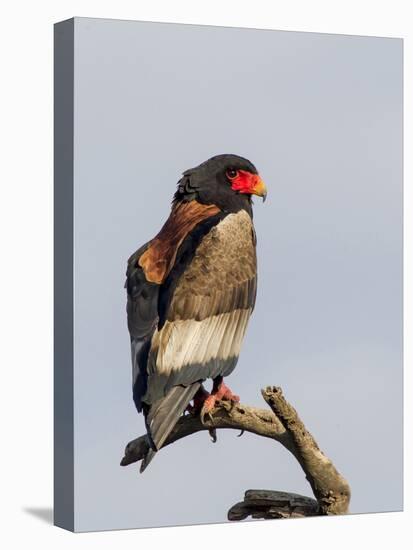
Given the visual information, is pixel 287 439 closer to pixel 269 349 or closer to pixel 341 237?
pixel 269 349

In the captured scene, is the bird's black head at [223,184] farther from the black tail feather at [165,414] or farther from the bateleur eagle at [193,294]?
the black tail feather at [165,414]

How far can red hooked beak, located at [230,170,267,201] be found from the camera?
10984 mm

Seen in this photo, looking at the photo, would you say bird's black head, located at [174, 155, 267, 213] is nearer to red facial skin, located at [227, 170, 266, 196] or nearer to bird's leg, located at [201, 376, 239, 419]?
red facial skin, located at [227, 170, 266, 196]

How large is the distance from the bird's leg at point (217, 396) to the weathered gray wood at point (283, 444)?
0.04m

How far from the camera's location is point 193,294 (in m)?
10.7

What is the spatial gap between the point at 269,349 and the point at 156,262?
995mm

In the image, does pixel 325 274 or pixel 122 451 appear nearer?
pixel 122 451

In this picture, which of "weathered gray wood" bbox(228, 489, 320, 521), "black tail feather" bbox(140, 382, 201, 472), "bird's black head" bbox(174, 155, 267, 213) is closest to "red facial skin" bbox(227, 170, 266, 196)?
"bird's black head" bbox(174, 155, 267, 213)

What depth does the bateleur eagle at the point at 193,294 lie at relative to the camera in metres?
10.7

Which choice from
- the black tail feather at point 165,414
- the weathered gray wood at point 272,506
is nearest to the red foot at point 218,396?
the black tail feather at point 165,414

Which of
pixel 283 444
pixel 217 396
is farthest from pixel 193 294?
pixel 283 444

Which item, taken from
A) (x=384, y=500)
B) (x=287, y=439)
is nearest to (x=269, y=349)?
(x=287, y=439)

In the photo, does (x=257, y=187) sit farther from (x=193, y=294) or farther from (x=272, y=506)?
(x=272, y=506)

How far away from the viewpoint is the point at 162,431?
35.0ft
